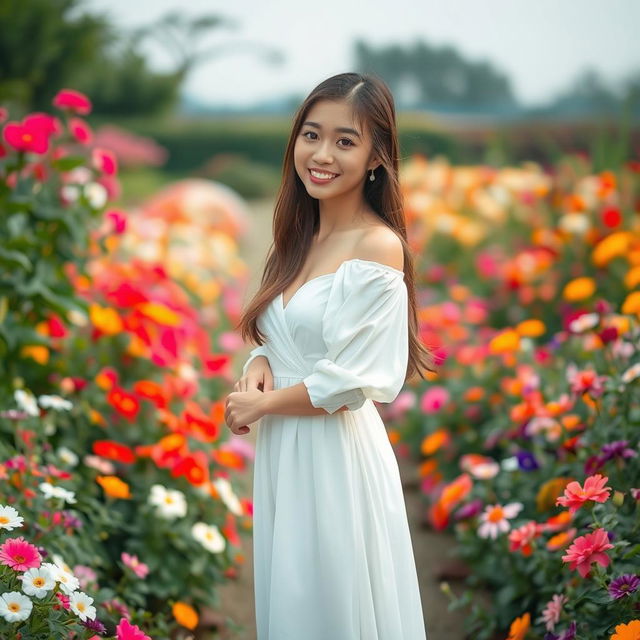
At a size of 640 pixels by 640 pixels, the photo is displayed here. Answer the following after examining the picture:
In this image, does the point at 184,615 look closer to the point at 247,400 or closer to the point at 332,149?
the point at 247,400

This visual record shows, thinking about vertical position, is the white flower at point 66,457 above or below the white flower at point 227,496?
above

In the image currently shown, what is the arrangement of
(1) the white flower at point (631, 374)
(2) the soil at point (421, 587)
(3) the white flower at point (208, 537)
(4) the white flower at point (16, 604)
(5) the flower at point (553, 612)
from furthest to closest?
(2) the soil at point (421, 587) → (3) the white flower at point (208, 537) → (1) the white flower at point (631, 374) → (5) the flower at point (553, 612) → (4) the white flower at point (16, 604)

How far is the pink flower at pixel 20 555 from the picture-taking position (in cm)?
173

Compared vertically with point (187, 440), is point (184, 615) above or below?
below

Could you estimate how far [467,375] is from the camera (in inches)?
152

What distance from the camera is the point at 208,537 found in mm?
2662

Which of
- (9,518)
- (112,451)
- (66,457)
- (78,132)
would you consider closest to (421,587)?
(112,451)

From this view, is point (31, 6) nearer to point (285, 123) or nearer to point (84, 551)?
point (84, 551)

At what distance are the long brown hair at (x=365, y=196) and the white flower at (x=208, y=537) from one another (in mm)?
847

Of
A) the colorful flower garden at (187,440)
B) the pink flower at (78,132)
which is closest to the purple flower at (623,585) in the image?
the colorful flower garden at (187,440)

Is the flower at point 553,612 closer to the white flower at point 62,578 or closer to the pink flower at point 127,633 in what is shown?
the pink flower at point 127,633

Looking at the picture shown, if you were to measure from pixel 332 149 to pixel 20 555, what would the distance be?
3.49 feet

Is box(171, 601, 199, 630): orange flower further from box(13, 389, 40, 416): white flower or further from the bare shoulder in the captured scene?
the bare shoulder

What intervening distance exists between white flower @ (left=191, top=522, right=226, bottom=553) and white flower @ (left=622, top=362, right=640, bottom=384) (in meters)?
1.31
